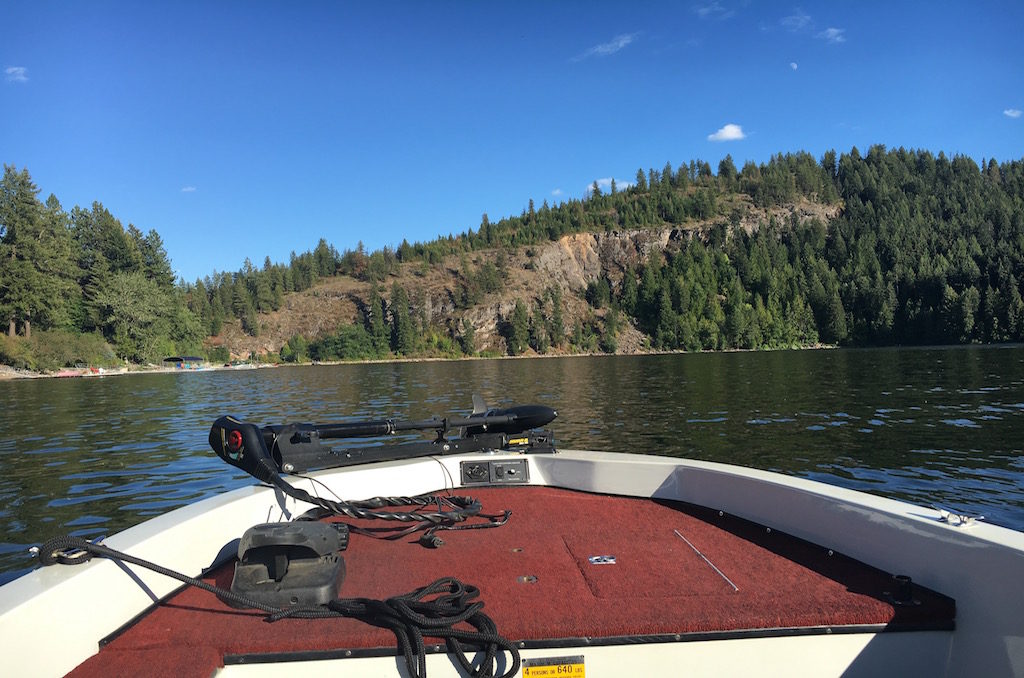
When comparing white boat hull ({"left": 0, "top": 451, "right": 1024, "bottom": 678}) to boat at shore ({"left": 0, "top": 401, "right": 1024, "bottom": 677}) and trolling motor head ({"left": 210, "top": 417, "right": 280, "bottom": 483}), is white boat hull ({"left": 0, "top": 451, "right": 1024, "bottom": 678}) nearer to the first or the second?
boat at shore ({"left": 0, "top": 401, "right": 1024, "bottom": 677})

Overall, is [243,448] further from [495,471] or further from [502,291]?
[502,291]

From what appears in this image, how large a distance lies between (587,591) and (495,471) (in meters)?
2.74

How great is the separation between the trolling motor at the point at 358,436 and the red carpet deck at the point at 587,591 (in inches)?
36.4

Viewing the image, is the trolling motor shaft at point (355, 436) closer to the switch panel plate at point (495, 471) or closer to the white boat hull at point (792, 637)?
the switch panel plate at point (495, 471)

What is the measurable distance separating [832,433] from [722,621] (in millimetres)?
17490

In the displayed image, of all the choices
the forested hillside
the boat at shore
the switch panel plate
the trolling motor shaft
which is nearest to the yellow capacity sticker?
the boat at shore

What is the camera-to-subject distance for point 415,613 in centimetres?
262

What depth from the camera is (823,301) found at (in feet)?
479

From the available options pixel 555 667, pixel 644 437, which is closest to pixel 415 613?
pixel 555 667

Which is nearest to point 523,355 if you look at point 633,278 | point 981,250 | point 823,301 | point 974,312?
point 633,278

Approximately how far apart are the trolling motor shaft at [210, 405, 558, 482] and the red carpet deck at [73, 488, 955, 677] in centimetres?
92

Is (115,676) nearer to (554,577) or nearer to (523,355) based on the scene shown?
(554,577)

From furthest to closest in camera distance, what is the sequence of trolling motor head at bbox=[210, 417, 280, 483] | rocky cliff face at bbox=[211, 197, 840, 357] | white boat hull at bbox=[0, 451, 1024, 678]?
1. rocky cliff face at bbox=[211, 197, 840, 357]
2. trolling motor head at bbox=[210, 417, 280, 483]
3. white boat hull at bbox=[0, 451, 1024, 678]

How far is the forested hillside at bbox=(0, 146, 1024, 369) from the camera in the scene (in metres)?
87.0
